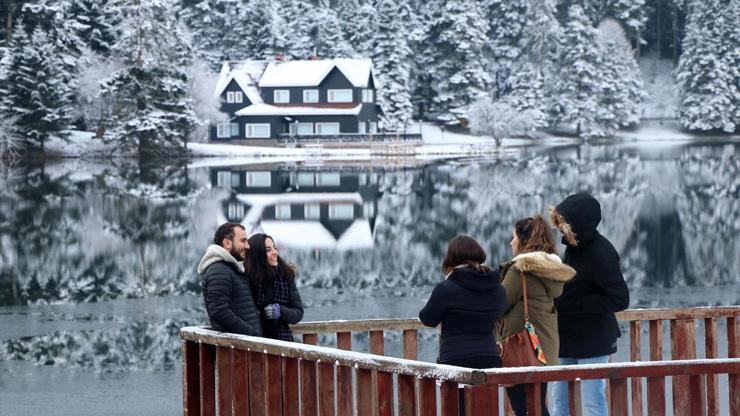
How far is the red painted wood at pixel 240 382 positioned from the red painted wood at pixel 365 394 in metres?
0.83

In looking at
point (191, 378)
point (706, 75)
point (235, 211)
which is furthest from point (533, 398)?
point (706, 75)

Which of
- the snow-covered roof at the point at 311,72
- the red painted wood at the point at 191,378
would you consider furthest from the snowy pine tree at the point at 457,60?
the red painted wood at the point at 191,378

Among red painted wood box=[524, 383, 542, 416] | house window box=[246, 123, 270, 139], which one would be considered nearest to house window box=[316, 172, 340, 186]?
house window box=[246, 123, 270, 139]

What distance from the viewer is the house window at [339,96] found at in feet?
277

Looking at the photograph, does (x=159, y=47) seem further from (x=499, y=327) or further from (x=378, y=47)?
(x=499, y=327)

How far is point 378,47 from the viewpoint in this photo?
89.7 m

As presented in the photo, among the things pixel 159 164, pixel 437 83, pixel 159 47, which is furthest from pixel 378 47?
pixel 159 164

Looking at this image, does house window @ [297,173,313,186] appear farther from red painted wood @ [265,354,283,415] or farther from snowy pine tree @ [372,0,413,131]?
red painted wood @ [265,354,283,415]

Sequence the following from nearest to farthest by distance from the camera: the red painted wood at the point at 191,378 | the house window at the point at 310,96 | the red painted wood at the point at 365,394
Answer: the red painted wood at the point at 365,394
the red painted wood at the point at 191,378
the house window at the point at 310,96

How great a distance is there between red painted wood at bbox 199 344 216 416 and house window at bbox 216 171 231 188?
42.7 m

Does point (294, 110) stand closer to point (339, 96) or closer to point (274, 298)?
point (339, 96)

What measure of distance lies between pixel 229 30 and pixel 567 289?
92.7 m

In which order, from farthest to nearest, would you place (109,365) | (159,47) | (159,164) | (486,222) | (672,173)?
(159,47)
(159,164)
(672,173)
(486,222)
(109,365)

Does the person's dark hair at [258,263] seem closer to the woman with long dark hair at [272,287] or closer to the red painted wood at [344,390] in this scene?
the woman with long dark hair at [272,287]
